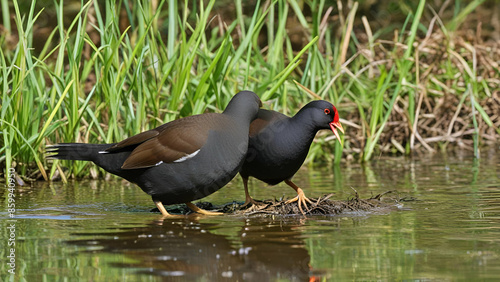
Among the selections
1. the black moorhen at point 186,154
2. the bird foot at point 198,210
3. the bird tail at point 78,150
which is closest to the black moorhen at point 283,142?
the black moorhen at point 186,154

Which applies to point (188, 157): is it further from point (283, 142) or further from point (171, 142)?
point (283, 142)

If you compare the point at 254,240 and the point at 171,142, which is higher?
the point at 171,142

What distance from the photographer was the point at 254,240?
16.1 feet

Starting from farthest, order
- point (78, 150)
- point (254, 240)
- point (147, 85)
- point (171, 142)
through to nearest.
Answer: point (147, 85) < point (78, 150) < point (171, 142) < point (254, 240)

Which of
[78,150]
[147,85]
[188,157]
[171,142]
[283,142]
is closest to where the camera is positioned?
[188,157]

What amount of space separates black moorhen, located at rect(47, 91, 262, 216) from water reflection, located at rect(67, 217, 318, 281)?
1.03 feet

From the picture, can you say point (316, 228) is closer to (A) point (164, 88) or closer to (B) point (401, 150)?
(A) point (164, 88)

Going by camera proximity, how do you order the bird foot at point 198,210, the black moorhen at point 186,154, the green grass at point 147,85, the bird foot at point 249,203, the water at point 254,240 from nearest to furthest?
the water at point 254,240 < the black moorhen at point 186,154 < the bird foot at point 198,210 < the bird foot at point 249,203 < the green grass at point 147,85

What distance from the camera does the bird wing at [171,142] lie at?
5871 mm

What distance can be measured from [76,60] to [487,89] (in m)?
5.65

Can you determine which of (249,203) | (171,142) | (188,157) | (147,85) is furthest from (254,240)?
(147,85)

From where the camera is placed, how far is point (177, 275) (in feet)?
13.0

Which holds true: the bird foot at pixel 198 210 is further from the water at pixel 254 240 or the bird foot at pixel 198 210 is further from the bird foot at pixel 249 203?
the bird foot at pixel 249 203

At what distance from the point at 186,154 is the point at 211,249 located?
1369 millimetres
